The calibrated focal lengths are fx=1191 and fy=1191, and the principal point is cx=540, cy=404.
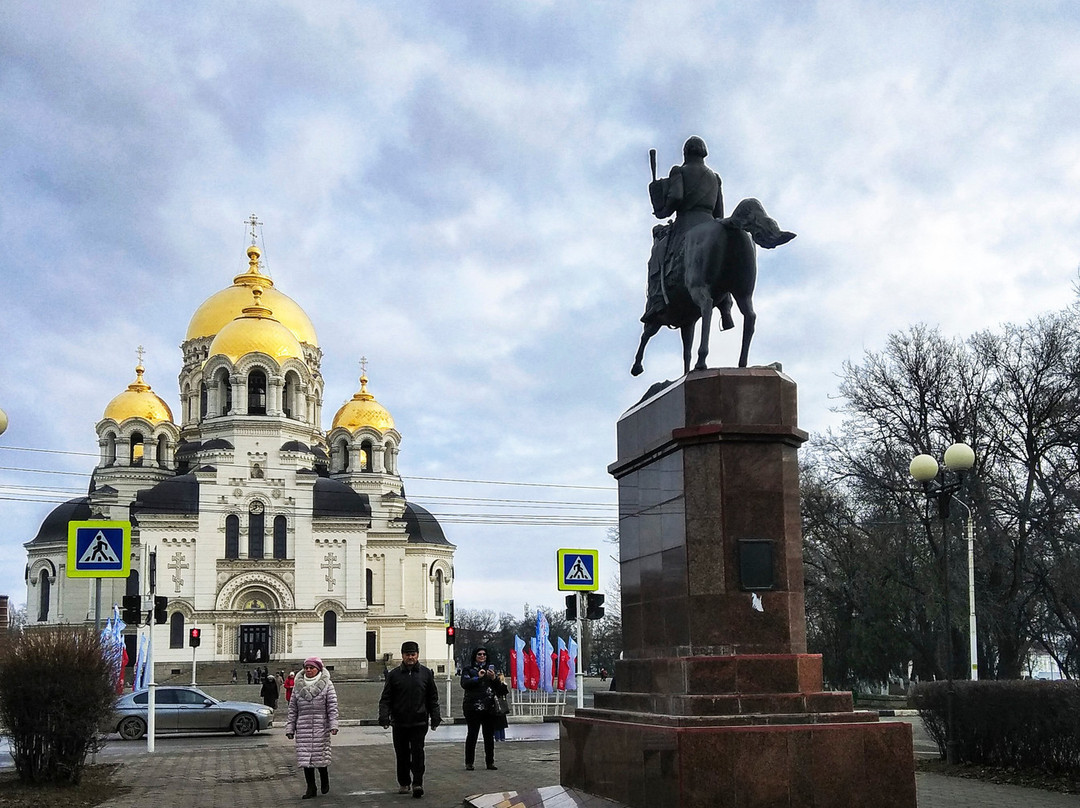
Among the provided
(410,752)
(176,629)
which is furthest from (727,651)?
(176,629)

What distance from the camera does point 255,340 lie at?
224 feet

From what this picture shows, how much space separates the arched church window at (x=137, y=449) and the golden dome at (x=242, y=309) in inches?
276

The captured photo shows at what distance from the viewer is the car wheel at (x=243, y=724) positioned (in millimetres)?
27617

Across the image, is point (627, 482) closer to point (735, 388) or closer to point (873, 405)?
point (735, 388)

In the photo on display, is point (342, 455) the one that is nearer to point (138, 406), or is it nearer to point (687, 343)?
point (138, 406)

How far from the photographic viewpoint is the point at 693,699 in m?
9.23

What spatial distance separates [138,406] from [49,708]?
205 feet

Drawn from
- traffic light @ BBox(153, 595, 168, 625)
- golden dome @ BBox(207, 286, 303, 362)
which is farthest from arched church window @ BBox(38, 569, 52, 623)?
traffic light @ BBox(153, 595, 168, 625)

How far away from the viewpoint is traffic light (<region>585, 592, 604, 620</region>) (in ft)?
75.1

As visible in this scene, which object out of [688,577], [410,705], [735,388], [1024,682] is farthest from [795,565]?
[1024,682]

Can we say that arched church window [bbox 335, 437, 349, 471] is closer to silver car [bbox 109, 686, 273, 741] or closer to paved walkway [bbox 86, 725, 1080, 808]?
silver car [bbox 109, 686, 273, 741]

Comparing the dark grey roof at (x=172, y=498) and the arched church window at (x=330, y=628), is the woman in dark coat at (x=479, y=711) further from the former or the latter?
the dark grey roof at (x=172, y=498)

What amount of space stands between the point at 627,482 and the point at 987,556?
2364cm

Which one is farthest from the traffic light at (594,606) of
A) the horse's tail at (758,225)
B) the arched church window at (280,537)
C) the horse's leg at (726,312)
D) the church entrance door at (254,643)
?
the arched church window at (280,537)
